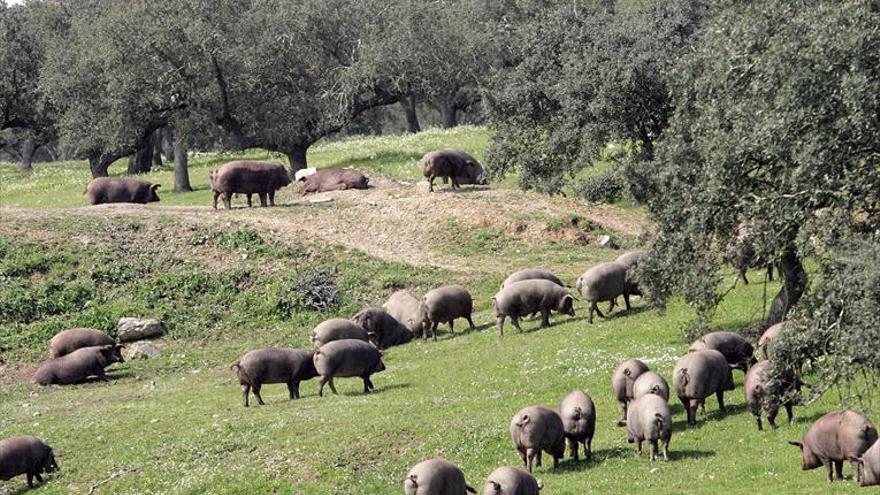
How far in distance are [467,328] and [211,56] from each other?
85.5 ft

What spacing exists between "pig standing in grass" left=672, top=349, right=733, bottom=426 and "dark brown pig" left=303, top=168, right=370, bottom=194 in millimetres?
30843

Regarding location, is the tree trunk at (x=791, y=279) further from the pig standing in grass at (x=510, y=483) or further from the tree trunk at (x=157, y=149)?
the tree trunk at (x=157, y=149)

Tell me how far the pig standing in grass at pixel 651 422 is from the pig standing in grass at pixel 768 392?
176cm

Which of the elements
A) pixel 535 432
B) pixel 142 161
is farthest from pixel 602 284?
pixel 142 161

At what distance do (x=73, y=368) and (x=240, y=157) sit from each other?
4275 cm

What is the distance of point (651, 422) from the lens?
22.4 meters

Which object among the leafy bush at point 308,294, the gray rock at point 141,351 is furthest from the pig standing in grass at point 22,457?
the leafy bush at point 308,294

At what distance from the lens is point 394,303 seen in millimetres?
39500

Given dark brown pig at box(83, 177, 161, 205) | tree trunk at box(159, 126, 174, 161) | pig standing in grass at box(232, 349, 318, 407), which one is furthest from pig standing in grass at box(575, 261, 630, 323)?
tree trunk at box(159, 126, 174, 161)

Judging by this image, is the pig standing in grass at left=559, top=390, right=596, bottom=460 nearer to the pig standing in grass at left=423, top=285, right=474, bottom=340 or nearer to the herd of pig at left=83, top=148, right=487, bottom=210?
the pig standing in grass at left=423, top=285, right=474, bottom=340

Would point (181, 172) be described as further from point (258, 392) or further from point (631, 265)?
point (258, 392)

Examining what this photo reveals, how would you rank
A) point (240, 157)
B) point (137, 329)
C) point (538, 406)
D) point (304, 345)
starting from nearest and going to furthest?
1. point (538, 406)
2. point (304, 345)
3. point (137, 329)
4. point (240, 157)

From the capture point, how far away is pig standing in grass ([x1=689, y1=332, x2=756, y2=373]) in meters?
27.3

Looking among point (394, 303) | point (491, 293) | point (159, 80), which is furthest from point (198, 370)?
point (159, 80)
